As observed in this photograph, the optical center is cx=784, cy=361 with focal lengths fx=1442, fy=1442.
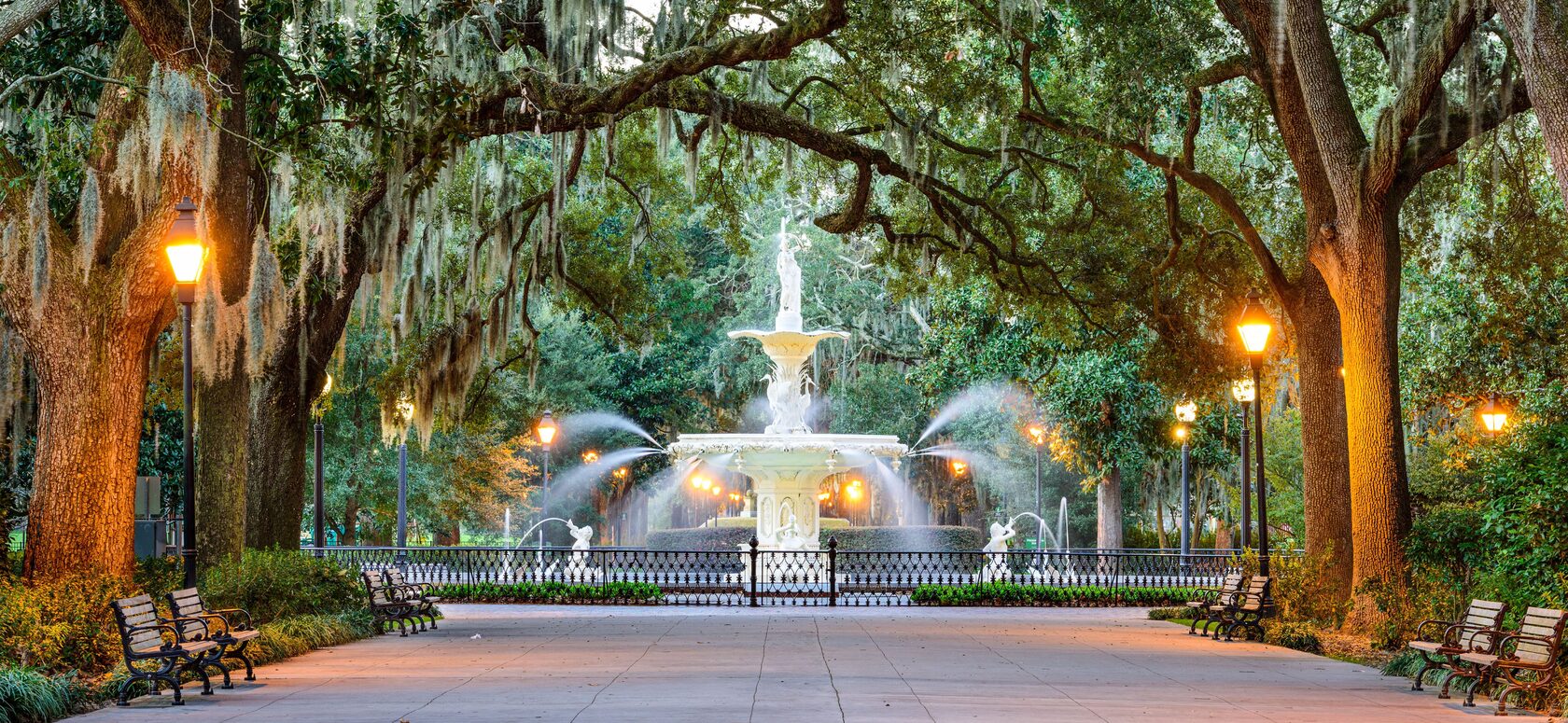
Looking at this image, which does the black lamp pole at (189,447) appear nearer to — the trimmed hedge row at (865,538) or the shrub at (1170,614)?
the shrub at (1170,614)

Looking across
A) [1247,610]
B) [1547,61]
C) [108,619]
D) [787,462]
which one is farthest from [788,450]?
[1547,61]

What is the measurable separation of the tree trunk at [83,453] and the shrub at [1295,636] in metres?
12.1

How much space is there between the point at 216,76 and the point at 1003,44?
11.6m

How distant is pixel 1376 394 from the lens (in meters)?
15.3

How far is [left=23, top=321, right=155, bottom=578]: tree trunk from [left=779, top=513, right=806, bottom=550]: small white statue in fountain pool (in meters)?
17.5

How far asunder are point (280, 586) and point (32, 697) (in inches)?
228

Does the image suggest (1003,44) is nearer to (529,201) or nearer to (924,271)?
(924,271)

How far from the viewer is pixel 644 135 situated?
25453mm

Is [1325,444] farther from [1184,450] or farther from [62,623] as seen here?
[62,623]

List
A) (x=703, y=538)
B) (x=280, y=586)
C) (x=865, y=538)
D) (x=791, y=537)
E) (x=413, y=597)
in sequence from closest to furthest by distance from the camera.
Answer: (x=280, y=586)
(x=413, y=597)
(x=791, y=537)
(x=865, y=538)
(x=703, y=538)

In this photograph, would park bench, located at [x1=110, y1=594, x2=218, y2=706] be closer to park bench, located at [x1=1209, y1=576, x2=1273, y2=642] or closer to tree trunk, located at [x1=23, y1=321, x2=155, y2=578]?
tree trunk, located at [x1=23, y1=321, x2=155, y2=578]

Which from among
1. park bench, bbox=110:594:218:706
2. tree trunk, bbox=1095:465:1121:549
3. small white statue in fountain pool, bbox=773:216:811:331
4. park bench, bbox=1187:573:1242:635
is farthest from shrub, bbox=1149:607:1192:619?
park bench, bbox=110:594:218:706

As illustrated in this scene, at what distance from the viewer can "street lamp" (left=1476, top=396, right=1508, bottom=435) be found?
79.8 feet

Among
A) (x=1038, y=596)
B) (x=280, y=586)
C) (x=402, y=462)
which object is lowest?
(x=1038, y=596)
